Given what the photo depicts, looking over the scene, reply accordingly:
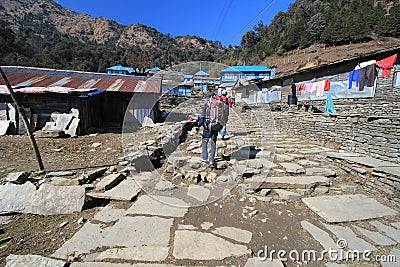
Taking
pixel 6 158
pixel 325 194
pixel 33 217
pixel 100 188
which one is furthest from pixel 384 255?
pixel 6 158

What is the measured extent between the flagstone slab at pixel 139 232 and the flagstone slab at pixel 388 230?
9.35ft

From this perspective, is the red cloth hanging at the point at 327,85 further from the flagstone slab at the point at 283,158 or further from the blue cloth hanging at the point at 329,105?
the flagstone slab at the point at 283,158

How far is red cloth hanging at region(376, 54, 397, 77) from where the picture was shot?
9.27 meters

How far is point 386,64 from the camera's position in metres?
9.42

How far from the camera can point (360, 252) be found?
2.25m

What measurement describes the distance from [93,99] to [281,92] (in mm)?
15388

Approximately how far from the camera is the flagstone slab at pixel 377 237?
93.7 inches

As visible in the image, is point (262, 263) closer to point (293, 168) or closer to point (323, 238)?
point (323, 238)

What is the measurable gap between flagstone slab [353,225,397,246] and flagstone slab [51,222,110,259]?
3.39 meters

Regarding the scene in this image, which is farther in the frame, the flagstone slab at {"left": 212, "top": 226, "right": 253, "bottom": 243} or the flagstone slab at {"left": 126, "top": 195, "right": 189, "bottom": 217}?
the flagstone slab at {"left": 126, "top": 195, "right": 189, "bottom": 217}

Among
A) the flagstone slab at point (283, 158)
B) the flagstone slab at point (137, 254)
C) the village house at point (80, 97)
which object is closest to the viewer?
the flagstone slab at point (137, 254)

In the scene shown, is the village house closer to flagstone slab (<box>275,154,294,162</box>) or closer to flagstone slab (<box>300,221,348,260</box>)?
flagstone slab (<box>275,154,294,162</box>)

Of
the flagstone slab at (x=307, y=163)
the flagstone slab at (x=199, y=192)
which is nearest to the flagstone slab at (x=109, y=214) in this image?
the flagstone slab at (x=199, y=192)

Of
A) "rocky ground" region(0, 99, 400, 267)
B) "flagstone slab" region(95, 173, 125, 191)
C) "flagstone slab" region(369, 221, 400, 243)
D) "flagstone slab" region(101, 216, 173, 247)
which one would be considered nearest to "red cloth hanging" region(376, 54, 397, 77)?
"rocky ground" region(0, 99, 400, 267)
